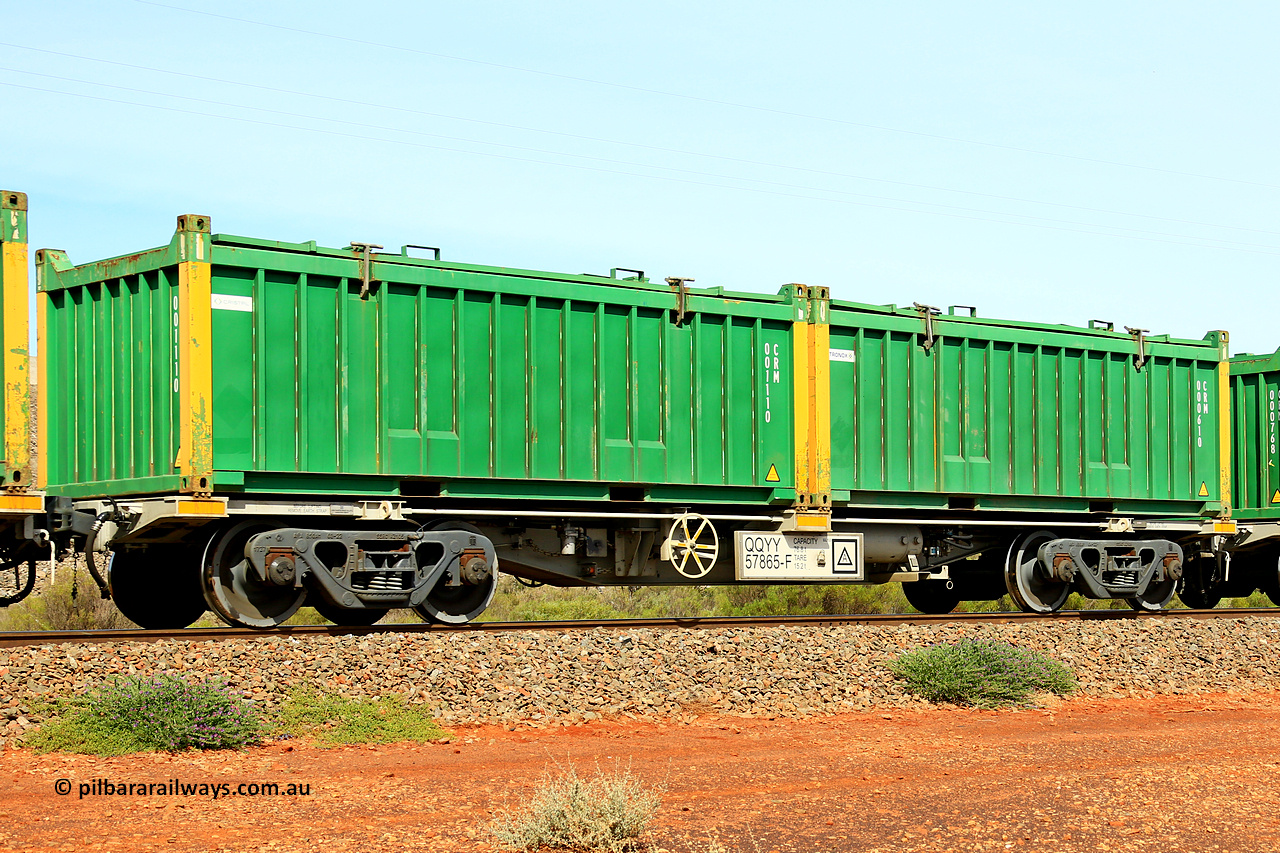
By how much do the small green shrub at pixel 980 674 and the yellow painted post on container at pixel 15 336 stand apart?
7766mm

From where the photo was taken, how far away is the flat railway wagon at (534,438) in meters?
12.0

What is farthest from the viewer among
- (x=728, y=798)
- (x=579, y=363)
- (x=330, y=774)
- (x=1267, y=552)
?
(x=1267, y=552)

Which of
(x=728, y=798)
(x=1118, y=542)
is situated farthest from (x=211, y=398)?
(x=1118, y=542)

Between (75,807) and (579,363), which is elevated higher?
(579,363)

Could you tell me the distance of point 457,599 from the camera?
43.2 ft

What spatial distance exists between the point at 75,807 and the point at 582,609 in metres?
13.7

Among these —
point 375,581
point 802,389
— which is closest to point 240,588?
point 375,581

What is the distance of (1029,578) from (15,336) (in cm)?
1161

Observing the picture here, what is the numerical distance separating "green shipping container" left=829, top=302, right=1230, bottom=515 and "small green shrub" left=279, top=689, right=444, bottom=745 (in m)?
6.92

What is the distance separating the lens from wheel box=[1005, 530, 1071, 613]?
16.3 m

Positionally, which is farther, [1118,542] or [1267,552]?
[1267,552]

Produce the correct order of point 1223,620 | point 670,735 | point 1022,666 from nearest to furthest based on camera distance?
point 670,735 < point 1022,666 < point 1223,620

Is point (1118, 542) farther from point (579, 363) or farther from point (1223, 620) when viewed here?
point (579, 363)

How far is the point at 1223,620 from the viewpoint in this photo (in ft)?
49.8
